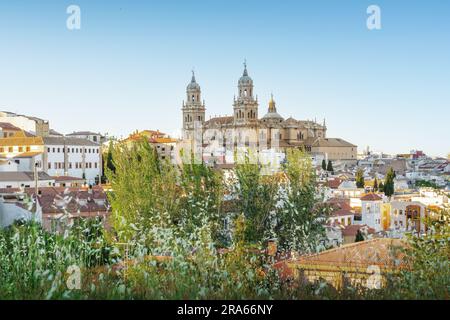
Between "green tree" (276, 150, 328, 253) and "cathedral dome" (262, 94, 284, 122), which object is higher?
"cathedral dome" (262, 94, 284, 122)

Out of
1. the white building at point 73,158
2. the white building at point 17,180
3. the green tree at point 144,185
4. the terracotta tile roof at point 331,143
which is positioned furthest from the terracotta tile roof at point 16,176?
the terracotta tile roof at point 331,143

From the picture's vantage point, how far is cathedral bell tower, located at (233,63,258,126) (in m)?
95.7

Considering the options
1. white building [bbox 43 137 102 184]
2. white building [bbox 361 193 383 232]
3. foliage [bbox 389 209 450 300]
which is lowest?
white building [bbox 361 193 383 232]

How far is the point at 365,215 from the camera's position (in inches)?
1452

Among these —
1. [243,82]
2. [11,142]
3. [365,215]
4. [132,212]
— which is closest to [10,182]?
[11,142]

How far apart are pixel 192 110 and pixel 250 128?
11235 mm

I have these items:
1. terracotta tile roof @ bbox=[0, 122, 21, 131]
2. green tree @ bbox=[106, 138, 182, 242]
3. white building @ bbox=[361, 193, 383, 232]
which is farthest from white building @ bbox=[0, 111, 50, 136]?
green tree @ bbox=[106, 138, 182, 242]

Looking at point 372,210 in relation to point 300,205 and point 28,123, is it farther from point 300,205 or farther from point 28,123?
point 28,123

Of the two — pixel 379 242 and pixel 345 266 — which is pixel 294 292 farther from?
pixel 379 242

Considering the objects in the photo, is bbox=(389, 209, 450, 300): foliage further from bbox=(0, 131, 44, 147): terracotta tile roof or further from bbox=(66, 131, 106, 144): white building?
bbox=(66, 131, 106, 144): white building

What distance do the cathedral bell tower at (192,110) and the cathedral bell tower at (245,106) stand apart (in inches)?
275

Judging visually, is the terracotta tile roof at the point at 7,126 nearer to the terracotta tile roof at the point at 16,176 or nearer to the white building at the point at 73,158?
the white building at the point at 73,158

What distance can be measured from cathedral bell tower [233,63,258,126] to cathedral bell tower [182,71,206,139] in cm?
698

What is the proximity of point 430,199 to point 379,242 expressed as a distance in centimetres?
3511
